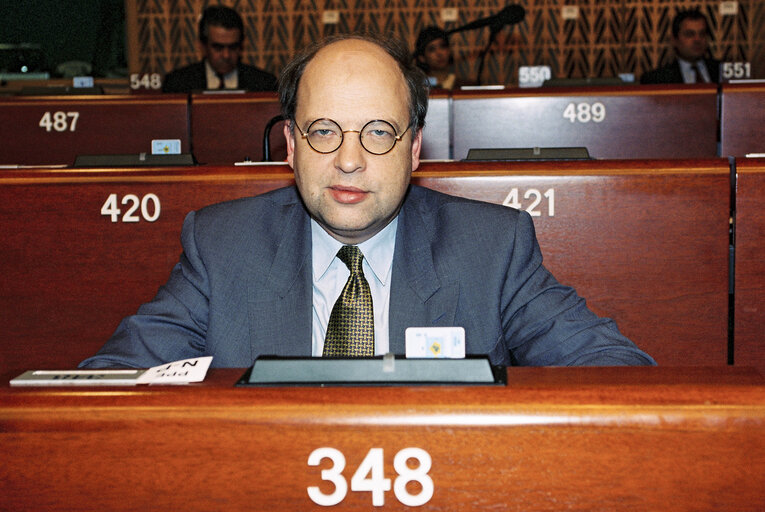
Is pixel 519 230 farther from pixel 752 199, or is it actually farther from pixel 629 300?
pixel 752 199

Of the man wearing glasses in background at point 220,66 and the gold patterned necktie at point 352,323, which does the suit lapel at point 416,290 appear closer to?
the gold patterned necktie at point 352,323

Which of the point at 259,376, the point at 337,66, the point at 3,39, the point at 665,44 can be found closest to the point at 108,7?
the point at 3,39

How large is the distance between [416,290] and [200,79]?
421 centimetres

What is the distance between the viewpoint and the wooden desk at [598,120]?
9.51 feet

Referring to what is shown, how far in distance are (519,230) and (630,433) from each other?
941 millimetres

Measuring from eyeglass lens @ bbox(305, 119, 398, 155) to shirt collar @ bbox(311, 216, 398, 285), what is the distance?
0.18 meters

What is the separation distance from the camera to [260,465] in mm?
587

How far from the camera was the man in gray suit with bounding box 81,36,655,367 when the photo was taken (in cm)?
140

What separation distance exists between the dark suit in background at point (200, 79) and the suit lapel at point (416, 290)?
3.92 metres

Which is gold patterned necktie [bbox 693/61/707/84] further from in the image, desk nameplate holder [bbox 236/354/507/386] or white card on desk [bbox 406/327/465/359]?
desk nameplate holder [bbox 236/354/507/386]

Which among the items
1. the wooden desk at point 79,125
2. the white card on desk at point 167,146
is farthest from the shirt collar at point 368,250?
the wooden desk at point 79,125

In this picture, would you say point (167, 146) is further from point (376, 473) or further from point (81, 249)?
point (376, 473)

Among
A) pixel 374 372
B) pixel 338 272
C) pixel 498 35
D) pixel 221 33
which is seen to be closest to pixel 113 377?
pixel 374 372

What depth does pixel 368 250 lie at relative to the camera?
4.98ft
